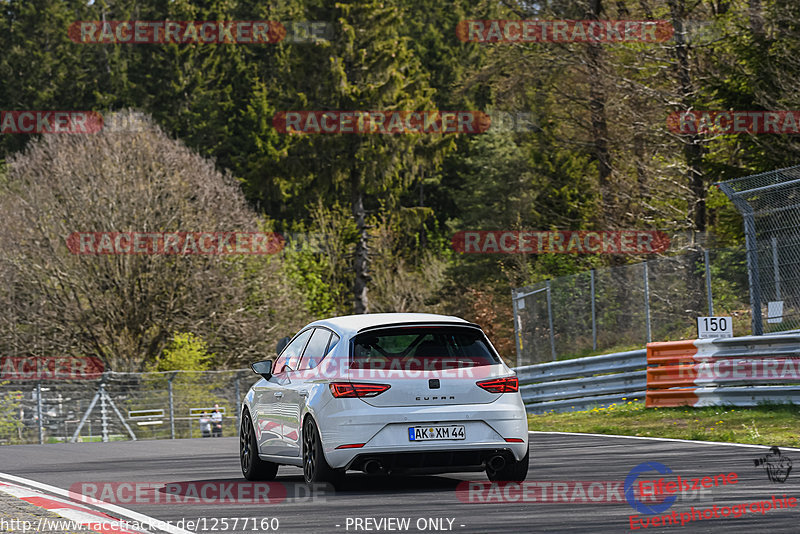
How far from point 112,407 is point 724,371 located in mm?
22760

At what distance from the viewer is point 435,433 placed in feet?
33.4

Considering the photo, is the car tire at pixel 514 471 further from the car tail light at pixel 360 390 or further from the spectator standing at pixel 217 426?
the spectator standing at pixel 217 426

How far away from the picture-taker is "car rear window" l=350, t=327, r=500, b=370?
1045cm

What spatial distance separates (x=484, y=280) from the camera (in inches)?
2264

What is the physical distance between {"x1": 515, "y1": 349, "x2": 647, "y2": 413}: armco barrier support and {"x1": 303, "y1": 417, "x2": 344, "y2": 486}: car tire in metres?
10.9

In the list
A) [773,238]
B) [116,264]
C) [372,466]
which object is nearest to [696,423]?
[773,238]

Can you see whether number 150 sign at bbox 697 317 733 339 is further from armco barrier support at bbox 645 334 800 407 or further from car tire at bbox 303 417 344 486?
car tire at bbox 303 417 344 486

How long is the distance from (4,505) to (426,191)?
65441 mm

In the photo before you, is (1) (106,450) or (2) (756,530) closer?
(2) (756,530)

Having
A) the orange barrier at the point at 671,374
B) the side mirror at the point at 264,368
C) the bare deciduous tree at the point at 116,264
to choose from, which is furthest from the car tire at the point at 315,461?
the bare deciduous tree at the point at 116,264

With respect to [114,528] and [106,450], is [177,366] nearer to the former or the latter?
[106,450]

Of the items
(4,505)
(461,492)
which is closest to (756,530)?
(461,492)

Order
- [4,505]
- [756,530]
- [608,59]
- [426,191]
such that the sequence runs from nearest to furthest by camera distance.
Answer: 1. [756,530]
2. [4,505]
3. [608,59]
4. [426,191]

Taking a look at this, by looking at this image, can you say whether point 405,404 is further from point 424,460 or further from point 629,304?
point 629,304
